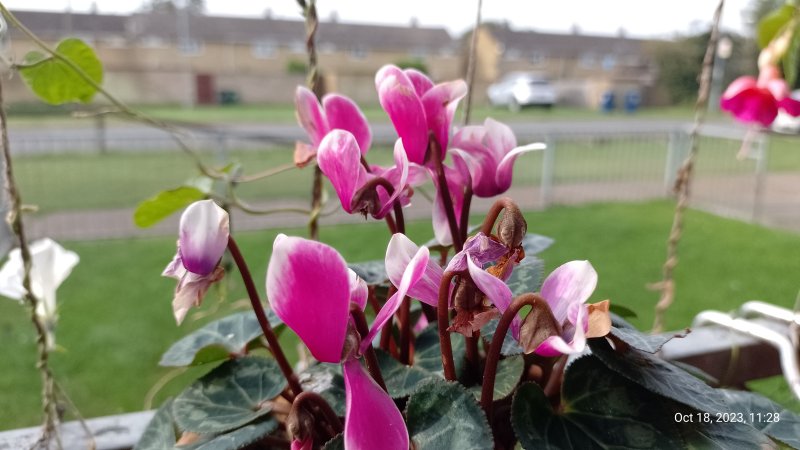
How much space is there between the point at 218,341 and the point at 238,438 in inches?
7.0

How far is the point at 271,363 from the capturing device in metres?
0.51

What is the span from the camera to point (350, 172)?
0.40 metres

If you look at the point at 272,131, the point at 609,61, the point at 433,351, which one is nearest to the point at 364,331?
the point at 433,351

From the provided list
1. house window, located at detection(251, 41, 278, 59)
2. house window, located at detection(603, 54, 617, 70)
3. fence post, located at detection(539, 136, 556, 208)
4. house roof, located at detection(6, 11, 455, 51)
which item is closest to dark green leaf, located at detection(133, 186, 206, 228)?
fence post, located at detection(539, 136, 556, 208)

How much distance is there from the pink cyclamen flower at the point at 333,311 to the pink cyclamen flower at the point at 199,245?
0.07 m

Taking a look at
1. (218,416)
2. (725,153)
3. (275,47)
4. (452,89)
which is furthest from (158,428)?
(275,47)

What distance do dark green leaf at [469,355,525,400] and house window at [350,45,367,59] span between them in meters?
25.1

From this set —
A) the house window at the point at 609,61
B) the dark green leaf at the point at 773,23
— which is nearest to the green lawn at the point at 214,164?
the dark green leaf at the point at 773,23

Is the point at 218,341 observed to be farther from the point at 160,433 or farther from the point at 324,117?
the point at 324,117

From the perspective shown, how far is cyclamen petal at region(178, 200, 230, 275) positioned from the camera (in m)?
0.36

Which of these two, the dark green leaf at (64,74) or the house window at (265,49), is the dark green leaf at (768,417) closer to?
the dark green leaf at (64,74)

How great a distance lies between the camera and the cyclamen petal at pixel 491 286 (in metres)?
0.33

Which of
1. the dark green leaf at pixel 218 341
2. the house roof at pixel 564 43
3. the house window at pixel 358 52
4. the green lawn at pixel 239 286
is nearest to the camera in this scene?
the dark green leaf at pixel 218 341

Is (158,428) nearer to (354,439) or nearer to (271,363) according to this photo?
(271,363)
